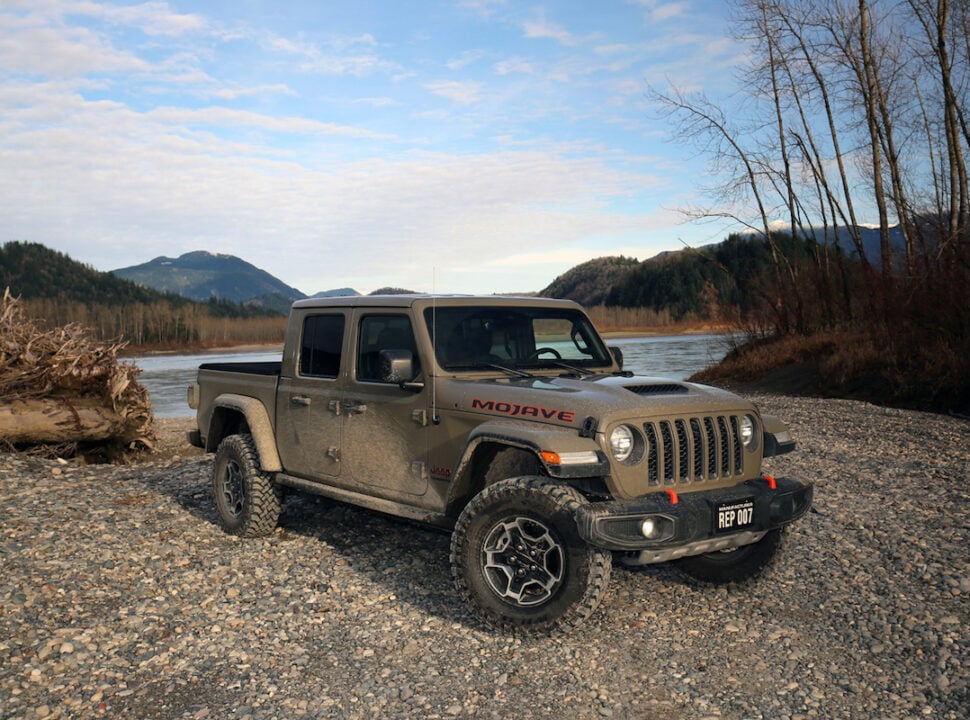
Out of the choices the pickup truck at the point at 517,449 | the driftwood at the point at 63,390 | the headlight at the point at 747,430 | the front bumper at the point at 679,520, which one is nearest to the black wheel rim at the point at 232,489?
the pickup truck at the point at 517,449

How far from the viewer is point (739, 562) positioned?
5367 millimetres

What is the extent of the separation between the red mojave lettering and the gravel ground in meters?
1.24

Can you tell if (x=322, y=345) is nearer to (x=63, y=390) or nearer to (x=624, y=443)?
(x=624, y=443)

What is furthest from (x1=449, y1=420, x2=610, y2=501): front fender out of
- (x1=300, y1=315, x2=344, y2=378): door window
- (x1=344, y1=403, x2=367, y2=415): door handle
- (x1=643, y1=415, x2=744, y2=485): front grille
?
(x1=300, y1=315, x2=344, y2=378): door window

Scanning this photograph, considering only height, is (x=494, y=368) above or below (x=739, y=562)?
above

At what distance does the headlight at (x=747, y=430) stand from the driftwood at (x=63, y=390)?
9.61 m

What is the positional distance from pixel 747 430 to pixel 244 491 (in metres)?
4.09

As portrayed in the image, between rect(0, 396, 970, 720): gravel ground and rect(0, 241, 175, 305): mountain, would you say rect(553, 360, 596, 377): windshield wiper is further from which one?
rect(0, 241, 175, 305): mountain

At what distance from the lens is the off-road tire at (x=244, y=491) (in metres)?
6.62

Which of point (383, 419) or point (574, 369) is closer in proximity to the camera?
point (383, 419)

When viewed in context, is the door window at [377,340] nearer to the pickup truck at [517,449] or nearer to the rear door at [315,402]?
the pickup truck at [517,449]

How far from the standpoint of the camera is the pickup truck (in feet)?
14.1

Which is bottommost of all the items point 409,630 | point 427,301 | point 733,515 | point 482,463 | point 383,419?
point 409,630

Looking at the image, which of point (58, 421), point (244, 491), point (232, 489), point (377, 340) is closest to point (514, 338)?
point (377, 340)
